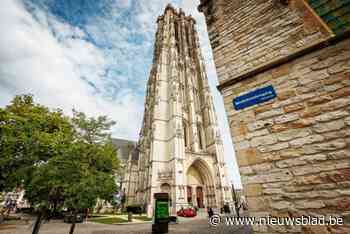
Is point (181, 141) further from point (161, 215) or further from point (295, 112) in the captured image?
point (295, 112)

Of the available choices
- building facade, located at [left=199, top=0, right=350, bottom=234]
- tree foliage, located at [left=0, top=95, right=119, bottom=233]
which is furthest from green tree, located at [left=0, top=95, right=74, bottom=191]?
building facade, located at [left=199, top=0, right=350, bottom=234]

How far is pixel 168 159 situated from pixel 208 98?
1267 cm

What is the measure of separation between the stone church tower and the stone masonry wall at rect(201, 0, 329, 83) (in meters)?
17.1

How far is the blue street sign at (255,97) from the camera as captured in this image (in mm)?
3207

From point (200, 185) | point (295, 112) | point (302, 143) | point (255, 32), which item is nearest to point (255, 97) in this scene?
point (295, 112)

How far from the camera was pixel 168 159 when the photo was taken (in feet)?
74.1

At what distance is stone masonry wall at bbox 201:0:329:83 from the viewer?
321 cm

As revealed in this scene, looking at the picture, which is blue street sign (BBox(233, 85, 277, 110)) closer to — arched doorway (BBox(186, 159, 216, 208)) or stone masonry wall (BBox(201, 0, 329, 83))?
stone masonry wall (BBox(201, 0, 329, 83))

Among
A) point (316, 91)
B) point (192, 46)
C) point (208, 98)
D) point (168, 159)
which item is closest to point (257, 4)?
point (316, 91)

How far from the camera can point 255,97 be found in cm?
338

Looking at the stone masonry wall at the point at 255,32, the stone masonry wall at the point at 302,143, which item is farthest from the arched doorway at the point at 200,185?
the stone masonry wall at the point at 302,143

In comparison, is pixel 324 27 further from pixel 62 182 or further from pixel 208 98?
pixel 208 98

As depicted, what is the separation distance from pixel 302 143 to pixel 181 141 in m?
19.1

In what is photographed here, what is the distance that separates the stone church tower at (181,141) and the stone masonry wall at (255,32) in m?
17.1
